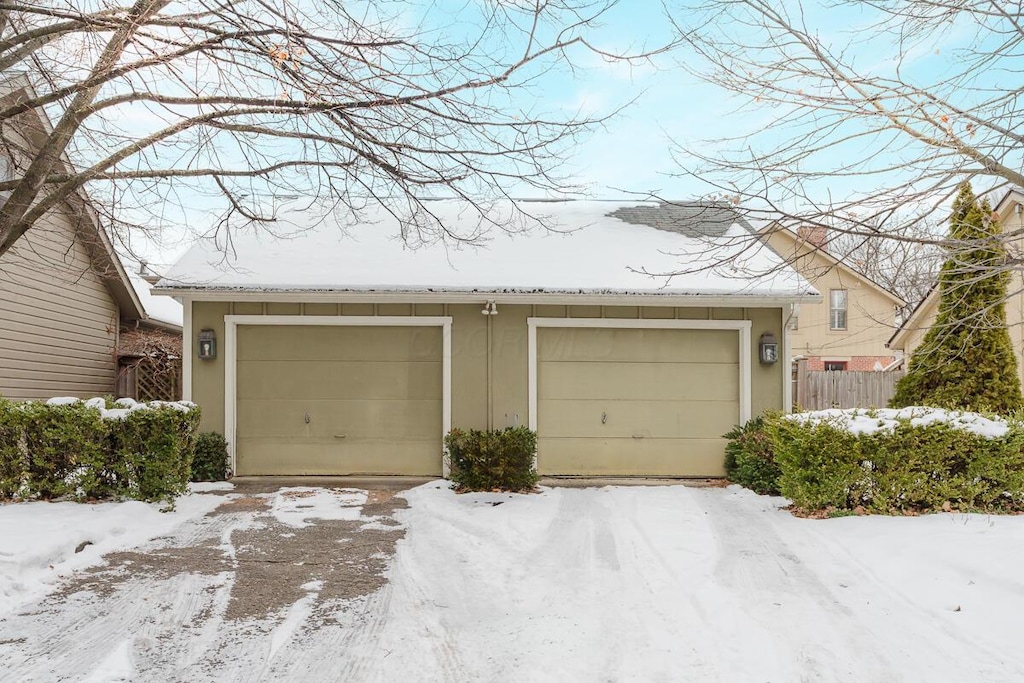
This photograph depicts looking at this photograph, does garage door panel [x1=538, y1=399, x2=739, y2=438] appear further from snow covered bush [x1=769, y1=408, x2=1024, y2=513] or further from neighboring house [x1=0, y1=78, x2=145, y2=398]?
neighboring house [x1=0, y1=78, x2=145, y2=398]

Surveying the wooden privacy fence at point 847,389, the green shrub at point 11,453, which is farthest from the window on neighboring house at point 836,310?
the green shrub at point 11,453

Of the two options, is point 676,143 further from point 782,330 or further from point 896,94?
point 782,330

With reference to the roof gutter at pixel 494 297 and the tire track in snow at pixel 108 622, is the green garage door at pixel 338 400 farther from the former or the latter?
the tire track in snow at pixel 108 622

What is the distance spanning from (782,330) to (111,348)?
12.1 metres

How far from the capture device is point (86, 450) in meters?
6.50

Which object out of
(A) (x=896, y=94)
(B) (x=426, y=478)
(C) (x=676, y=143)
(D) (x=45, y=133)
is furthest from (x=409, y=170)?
(D) (x=45, y=133)

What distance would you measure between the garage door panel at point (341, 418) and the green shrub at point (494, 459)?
0.91m

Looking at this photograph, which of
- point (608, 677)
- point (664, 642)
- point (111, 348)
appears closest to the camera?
point (608, 677)

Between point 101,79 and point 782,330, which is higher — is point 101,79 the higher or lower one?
the higher one

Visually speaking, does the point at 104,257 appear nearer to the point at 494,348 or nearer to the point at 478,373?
the point at 478,373

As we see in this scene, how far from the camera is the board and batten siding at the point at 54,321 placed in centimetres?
1032

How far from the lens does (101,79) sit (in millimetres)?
→ 4961

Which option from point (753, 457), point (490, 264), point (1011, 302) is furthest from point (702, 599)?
point (1011, 302)

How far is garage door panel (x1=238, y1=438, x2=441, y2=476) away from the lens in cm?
891
